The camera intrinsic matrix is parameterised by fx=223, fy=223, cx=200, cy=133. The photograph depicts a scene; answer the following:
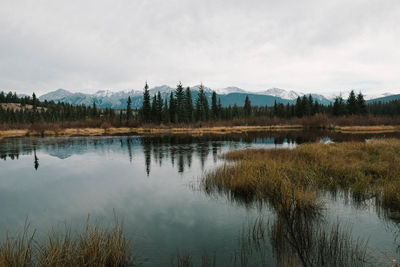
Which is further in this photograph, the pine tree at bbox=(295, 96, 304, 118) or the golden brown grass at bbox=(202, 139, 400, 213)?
the pine tree at bbox=(295, 96, 304, 118)

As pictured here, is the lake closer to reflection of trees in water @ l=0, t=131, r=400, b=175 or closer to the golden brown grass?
the golden brown grass

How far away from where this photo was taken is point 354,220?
809 centimetres

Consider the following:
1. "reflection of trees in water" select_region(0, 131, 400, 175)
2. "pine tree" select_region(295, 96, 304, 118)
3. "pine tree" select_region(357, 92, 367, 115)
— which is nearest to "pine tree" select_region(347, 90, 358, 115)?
"pine tree" select_region(357, 92, 367, 115)

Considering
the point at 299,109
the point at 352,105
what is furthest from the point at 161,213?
the point at 299,109

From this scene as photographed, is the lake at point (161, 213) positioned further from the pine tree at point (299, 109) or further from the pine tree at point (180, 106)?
the pine tree at point (299, 109)

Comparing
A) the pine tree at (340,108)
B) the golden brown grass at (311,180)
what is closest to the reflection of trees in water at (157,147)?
the golden brown grass at (311,180)

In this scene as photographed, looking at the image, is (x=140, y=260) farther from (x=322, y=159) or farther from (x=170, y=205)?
(x=322, y=159)

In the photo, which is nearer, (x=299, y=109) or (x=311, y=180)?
(x=311, y=180)

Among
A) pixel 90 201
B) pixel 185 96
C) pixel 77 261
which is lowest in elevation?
pixel 90 201

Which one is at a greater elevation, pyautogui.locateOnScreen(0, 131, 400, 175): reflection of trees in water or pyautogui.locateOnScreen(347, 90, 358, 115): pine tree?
pyautogui.locateOnScreen(347, 90, 358, 115): pine tree

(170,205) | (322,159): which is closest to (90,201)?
(170,205)

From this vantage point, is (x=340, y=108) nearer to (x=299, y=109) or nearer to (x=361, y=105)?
(x=361, y=105)

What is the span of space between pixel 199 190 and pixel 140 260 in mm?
6513

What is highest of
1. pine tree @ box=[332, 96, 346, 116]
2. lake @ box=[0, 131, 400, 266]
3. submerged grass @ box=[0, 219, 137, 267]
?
pine tree @ box=[332, 96, 346, 116]
